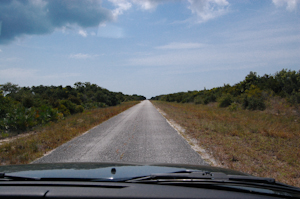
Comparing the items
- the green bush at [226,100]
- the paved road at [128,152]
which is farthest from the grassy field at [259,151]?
the green bush at [226,100]

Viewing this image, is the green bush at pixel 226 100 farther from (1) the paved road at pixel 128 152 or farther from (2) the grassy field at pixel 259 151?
(1) the paved road at pixel 128 152

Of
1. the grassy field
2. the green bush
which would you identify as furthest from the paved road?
the green bush

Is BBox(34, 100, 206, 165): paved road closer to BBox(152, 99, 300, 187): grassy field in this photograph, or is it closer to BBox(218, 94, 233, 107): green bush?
BBox(152, 99, 300, 187): grassy field

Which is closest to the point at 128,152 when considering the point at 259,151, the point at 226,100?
the point at 259,151

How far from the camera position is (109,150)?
305 inches

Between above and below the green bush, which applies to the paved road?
below

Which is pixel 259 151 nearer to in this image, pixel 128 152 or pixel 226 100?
pixel 128 152

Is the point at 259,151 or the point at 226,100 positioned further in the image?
the point at 226,100

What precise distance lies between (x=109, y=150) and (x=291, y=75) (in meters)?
26.0

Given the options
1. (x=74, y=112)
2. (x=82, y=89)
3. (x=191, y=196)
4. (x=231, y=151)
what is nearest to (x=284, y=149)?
(x=231, y=151)

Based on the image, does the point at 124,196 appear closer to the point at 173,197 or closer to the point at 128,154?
the point at 173,197

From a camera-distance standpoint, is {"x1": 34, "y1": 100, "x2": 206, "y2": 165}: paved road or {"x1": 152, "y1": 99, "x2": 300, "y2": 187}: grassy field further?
{"x1": 34, "y1": 100, "x2": 206, "y2": 165}: paved road

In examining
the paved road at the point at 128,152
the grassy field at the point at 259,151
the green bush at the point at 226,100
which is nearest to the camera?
the grassy field at the point at 259,151

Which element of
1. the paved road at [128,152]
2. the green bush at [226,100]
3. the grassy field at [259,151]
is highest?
the green bush at [226,100]
